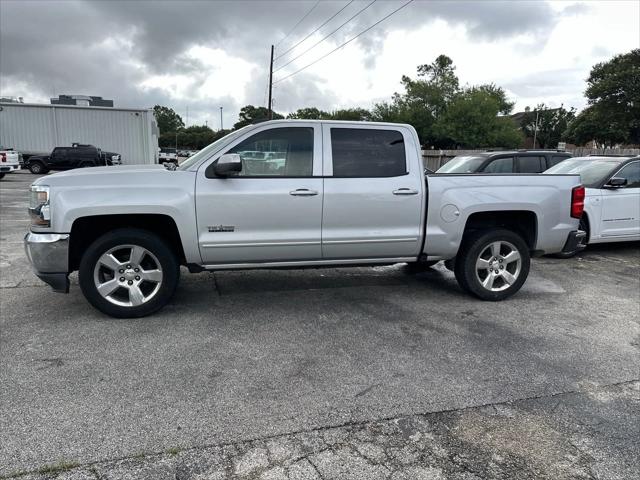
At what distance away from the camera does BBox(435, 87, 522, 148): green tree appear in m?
41.7

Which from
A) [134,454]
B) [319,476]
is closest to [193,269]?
[134,454]

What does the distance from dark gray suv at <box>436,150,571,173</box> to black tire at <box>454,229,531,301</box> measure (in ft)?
15.0

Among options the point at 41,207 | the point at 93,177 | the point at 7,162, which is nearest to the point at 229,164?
the point at 93,177

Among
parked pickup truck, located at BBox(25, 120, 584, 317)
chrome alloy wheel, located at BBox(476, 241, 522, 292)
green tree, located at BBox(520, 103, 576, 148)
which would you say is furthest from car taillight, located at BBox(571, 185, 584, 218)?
green tree, located at BBox(520, 103, 576, 148)

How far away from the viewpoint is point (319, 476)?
2539 mm

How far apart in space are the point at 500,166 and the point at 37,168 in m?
26.4

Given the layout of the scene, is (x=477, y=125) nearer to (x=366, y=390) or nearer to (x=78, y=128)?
(x=78, y=128)

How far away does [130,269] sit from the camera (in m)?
4.63

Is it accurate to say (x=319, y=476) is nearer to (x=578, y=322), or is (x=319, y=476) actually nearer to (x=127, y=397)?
(x=127, y=397)

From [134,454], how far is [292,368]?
137cm

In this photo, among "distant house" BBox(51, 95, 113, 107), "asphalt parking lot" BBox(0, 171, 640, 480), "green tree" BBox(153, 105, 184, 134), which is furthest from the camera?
"green tree" BBox(153, 105, 184, 134)

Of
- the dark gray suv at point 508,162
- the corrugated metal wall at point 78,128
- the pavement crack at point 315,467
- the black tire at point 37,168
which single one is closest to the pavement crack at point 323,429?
the pavement crack at point 315,467

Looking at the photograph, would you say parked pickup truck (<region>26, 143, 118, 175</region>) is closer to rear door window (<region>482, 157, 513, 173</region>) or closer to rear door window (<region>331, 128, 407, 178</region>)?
rear door window (<region>482, 157, 513, 173</region>)

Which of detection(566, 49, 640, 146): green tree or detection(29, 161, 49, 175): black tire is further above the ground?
detection(566, 49, 640, 146): green tree
